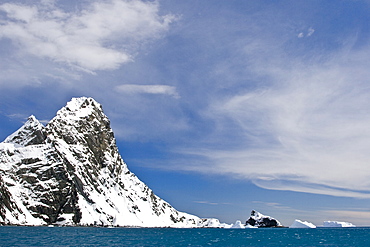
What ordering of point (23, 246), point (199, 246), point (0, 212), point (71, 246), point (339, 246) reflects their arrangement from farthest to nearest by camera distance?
point (0, 212) < point (339, 246) < point (199, 246) < point (71, 246) < point (23, 246)

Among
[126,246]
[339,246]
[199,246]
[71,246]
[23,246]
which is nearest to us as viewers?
[23,246]

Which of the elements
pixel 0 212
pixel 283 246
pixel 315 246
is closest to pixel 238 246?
pixel 283 246

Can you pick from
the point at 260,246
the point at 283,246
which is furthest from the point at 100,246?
the point at 283,246

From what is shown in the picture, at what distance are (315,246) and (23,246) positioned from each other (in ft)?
241

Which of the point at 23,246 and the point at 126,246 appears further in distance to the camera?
the point at 126,246

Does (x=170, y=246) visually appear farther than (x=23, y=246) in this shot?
Yes

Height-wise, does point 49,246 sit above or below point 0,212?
below

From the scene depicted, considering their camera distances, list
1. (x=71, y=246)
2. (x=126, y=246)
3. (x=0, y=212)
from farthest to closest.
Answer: (x=0, y=212), (x=126, y=246), (x=71, y=246)

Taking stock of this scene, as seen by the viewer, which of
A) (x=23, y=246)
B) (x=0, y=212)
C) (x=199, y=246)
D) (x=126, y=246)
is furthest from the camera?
(x=0, y=212)

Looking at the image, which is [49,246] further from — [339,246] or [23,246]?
[339,246]

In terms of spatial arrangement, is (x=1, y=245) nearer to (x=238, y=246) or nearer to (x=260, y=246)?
(x=238, y=246)

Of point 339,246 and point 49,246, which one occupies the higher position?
point 339,246

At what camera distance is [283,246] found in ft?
329

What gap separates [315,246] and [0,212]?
16637 centimetres
